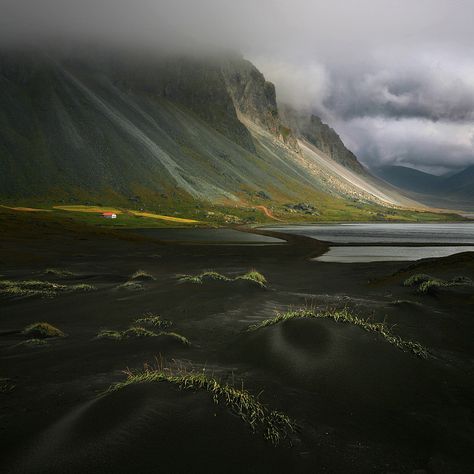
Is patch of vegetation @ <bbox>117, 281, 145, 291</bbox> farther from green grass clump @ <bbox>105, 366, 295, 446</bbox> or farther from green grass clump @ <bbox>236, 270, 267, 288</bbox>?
green grass clump @ <bbox>105, 366, 295, 446</bbox>

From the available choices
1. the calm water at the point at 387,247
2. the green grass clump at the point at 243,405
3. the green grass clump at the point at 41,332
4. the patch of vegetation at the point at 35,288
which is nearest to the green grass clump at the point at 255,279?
the patch of vegetation at the point at 35,288

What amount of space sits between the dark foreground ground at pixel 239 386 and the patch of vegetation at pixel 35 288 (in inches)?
36.4

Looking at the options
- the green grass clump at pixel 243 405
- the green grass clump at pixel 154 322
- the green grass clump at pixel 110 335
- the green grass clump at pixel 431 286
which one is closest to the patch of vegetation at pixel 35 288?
the green grass clump at pixel 154 322

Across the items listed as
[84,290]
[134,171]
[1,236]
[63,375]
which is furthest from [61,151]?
[63,375]

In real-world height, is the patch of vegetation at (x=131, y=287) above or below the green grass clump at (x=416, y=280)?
below

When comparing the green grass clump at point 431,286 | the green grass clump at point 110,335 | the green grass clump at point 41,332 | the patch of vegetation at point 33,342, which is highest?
the green grass clump at point 431,286

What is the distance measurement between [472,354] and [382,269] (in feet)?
82.1

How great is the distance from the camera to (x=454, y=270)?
3080cm

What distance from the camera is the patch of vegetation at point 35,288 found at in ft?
69.2

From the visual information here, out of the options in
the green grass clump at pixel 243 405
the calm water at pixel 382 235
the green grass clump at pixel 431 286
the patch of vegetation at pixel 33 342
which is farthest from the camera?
the calm water at pixel 382 235

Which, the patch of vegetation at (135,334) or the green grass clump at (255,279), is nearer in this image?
the patch of vegetation at (135,334)

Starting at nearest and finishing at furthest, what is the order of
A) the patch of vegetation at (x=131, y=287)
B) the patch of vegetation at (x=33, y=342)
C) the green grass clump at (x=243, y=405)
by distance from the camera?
the green grass clump at (x=243, y=405)
the patch of vegetation at (x=33, y=342)
the patch of vegetation at (x=131, y=287)

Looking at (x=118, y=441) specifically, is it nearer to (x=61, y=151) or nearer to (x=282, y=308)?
(x=282, y=308)

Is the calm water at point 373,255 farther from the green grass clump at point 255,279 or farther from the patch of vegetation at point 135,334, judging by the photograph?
the patch of vegetation at point 135,334
